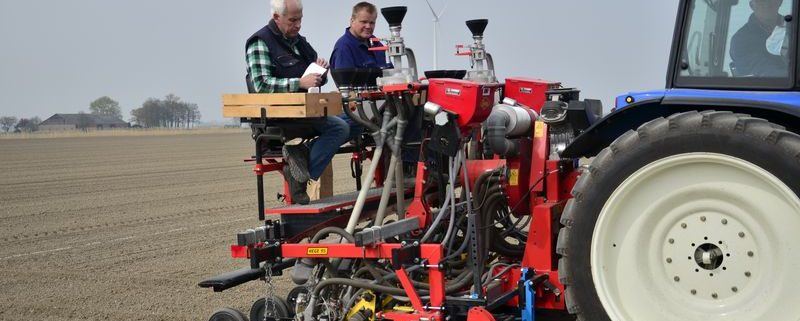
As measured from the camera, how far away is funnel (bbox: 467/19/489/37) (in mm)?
6438

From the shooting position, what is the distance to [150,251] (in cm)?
987

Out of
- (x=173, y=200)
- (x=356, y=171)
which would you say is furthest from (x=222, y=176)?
(x=356, y=171)

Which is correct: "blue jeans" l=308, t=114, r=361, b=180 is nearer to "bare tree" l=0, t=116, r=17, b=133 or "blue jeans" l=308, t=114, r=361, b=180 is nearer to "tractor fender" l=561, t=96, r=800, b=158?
"tractor fender" l=561, t=96, r=800, b=158

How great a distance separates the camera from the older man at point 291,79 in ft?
19.1

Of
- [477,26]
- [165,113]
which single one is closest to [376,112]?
[477,26]

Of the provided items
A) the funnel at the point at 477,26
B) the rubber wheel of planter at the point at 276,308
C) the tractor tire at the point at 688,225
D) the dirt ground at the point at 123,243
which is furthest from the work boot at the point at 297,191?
the tractor tire at the point at 688,225

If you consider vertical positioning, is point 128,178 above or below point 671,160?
below

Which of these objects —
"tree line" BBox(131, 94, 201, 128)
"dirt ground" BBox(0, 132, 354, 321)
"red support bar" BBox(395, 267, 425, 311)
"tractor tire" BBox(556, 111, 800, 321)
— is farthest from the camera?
"tree line" BBox(131, 94, 201, 128)

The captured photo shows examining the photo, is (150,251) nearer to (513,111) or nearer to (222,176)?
(513,111)

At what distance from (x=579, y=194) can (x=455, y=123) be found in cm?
112

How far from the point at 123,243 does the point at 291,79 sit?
5537mm

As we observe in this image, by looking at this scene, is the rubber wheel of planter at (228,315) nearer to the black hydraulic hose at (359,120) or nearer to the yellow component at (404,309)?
the yellow component at (404,309)

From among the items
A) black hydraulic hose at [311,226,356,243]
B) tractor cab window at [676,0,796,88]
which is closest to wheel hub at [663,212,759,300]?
tractor cab window at [676,0,796,88]

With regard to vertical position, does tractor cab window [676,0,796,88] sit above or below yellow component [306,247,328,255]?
above
